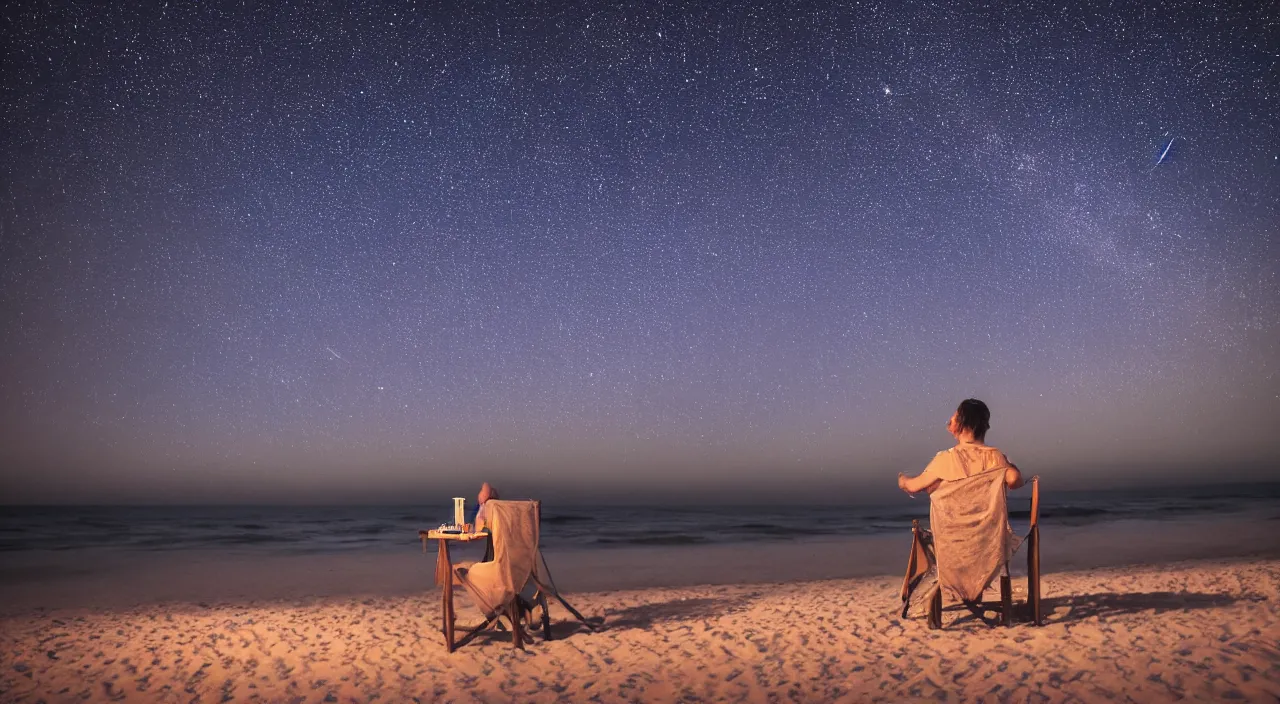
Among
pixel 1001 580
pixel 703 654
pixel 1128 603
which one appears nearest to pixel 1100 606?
pixel 1128 603

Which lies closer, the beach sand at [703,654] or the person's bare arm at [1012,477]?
the beach sand at [703,654]

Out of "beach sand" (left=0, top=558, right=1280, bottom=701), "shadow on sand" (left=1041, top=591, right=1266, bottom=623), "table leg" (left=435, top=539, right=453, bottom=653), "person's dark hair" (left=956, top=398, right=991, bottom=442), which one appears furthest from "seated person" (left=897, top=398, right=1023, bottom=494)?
"table leg" (left=435, top=539, right=453, bottom=653)

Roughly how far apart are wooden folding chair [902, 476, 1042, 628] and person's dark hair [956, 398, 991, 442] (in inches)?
17.7

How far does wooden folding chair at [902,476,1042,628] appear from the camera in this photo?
236 inches

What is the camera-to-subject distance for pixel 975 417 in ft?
19.4

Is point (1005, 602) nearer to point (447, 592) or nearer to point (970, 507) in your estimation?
point (970, 507)

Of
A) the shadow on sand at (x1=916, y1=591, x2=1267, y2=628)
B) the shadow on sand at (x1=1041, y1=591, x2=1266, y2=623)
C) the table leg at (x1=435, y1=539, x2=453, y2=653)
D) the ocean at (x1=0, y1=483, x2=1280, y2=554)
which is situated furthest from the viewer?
the ocean at (x1=0, y1=483, x2=1280, y2=554)

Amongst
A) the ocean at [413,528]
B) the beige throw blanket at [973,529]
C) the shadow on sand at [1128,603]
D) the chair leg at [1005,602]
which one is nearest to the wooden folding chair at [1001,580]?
the chair leg at [1005,602]

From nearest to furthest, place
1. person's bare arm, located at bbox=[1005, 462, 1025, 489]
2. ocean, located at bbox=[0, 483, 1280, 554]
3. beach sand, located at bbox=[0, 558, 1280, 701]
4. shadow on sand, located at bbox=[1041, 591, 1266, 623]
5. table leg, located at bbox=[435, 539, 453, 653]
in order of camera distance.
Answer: beach sand, located at bbox=[0, 558, 1280, 701] → person's bare arm, located at bbox=[1005, 462, 1025, 489] → table leg, located at bbox=[435, 539, 453, 653] → shadow on sand, located at bbox=[1041, 591, 1266, 623] → ocean, located at bbox=[0, 483, 1280, 554]

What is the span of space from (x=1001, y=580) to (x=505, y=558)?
11.2 feet

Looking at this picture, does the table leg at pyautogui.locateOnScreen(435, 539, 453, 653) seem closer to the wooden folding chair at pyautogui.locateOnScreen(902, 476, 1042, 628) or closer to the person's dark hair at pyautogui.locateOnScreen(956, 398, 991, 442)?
the wooden folding chair at pyautogui.locateOnScreen(902, 476, 1042, 628)

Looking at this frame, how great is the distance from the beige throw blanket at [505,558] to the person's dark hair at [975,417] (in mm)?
3016

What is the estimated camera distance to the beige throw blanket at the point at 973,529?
574 centimetres

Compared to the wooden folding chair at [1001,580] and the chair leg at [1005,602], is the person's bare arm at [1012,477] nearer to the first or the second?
the wooden folding chair at [1001,580]
